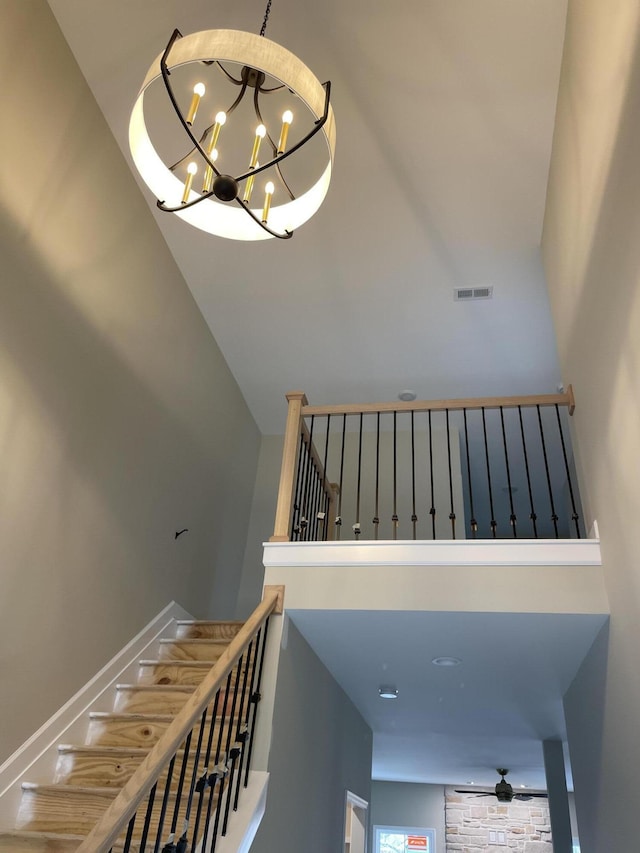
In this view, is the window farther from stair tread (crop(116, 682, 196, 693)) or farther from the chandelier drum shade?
the chandelier drum shade

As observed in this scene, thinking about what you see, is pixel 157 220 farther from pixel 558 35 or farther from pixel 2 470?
pixel 558 35

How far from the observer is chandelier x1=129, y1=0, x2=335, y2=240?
92.8 inches

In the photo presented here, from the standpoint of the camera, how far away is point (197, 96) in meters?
2.52

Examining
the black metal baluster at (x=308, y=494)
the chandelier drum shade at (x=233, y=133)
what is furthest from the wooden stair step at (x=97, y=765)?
the chandelier drum shade at (x=233, y=133)

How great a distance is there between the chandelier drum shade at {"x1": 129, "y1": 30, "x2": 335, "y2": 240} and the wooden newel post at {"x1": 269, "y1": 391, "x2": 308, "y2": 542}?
4.22 ft

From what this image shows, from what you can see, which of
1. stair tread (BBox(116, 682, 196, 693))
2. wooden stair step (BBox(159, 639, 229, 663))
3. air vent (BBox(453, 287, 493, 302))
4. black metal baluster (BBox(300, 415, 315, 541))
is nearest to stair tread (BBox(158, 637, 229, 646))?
wooden stair step (BBox(159, 639, 229, 663))

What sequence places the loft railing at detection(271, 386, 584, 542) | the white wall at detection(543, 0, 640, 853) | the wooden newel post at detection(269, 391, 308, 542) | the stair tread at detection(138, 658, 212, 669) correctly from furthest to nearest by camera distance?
the loft railing at detection(271, 386, 584, 542)
the stair tread at detection(138, 658, 212, 669)
the wooden newel post at detection(269, 391, 308, 542)
the white wall at detection(543, 0, 640, 853)

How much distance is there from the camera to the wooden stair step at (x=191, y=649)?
4348mm

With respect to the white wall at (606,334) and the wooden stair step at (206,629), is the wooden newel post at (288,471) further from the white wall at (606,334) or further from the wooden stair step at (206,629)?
the white wall at (606,334)

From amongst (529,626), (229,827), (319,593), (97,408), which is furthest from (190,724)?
(97,408)

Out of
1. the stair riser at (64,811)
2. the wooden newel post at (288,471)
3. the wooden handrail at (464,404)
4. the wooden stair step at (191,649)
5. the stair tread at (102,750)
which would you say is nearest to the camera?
the stair riser at (64,811)

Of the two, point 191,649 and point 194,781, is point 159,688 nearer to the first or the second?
point 191,649

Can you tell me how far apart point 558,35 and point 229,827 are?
4357mm

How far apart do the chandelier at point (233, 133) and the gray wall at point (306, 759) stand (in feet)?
7.37
